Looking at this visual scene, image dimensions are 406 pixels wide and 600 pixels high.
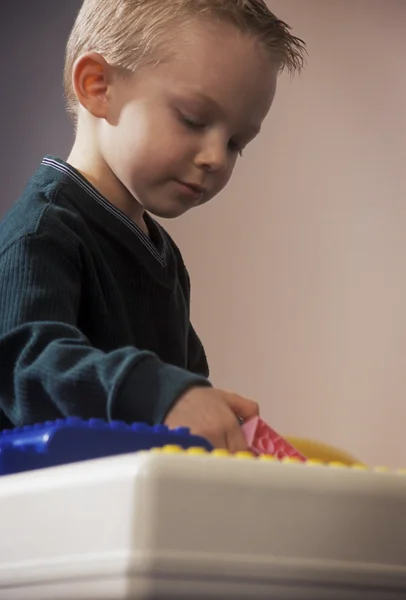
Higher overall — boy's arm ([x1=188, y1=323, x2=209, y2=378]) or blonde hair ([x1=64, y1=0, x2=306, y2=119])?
blonde hair ([x1=64, y1=0, x2=306, y2=119])

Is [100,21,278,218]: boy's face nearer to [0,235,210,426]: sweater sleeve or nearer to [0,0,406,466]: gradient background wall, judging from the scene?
[0,235,210,426]: sweater sleeve

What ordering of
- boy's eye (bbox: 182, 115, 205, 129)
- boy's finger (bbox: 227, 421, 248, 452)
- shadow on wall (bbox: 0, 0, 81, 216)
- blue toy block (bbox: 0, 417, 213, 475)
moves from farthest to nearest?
shadow on wall (bbox: 0, 0, 81, 216) → boy's eye (bbox: 182, 115, 205, 129) → boy's finger (bbox: 227, 421, 248, 452) → blue toy block (bbox: 0, 417, 213, 475)

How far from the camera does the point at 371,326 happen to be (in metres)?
1.90

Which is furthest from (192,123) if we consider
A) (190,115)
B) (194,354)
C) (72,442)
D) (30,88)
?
(30,88)

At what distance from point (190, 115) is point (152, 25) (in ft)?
0.41

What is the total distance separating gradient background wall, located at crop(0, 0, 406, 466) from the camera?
71.4 inches

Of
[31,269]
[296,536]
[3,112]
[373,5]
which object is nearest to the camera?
[296,536]

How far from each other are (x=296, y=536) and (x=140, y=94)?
0.66 m

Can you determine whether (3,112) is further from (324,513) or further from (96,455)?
(324,513)

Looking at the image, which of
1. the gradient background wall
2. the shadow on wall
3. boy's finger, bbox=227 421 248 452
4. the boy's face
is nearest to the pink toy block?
boy's finger, bbox=227 421 248 452

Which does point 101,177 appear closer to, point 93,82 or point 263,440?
point 93,82

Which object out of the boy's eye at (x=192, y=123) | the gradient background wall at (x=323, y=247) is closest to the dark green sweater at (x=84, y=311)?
the boy's eye at (x=192, y=123)

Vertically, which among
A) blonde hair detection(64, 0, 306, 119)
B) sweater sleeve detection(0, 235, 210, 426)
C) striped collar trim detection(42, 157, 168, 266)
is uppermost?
blonde hair detection(64, 0, 306, 119)

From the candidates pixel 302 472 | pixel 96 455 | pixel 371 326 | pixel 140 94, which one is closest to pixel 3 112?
pixel 140 94
